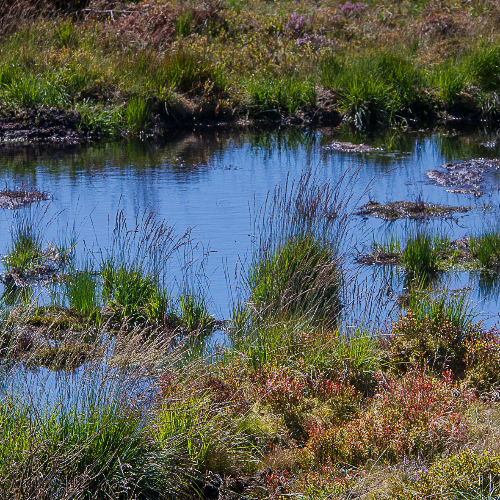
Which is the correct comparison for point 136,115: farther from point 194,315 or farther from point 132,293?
point 194,315

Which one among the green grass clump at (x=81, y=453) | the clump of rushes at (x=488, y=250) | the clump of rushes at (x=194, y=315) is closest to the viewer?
the green grass clump at (x=81, y=453)

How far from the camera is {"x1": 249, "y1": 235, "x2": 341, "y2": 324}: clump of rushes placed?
20.8ft

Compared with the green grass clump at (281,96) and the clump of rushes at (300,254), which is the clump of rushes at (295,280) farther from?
the green grass clump at (281,96)

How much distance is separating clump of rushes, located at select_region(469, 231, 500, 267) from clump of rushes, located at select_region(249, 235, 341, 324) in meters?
2.21

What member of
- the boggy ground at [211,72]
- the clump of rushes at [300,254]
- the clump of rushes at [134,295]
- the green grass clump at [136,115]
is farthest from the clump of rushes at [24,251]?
the green grass clump at [136,115]

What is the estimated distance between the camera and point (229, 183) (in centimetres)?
1225

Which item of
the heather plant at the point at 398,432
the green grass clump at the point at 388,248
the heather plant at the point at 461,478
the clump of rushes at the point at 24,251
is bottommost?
the heather plant at the point at 398,432

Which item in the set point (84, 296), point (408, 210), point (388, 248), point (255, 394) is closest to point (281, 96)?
point (408, 210)

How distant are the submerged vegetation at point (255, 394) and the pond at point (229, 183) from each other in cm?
59

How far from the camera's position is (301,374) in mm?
5441

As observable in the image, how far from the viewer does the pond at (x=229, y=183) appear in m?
8.51

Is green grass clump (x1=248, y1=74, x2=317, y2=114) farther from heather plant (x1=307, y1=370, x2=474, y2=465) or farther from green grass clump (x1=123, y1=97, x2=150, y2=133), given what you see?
heather plant (x1=307, y1=370, x2=474, y2=465)

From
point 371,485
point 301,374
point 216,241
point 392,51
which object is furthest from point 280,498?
point 392,51

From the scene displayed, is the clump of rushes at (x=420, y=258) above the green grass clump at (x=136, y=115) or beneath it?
beneath
